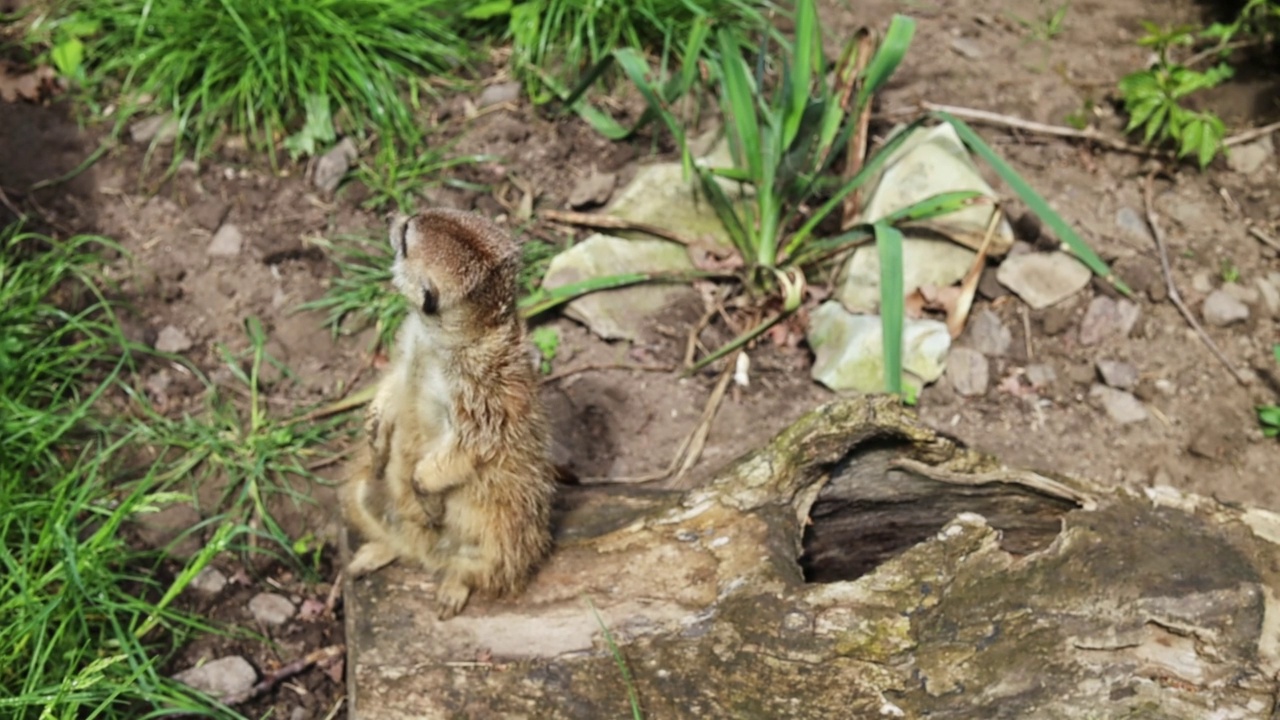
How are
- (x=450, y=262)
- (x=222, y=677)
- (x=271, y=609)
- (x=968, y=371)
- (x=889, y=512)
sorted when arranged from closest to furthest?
(x=450, y=262)
(x=889, y=512)
(x=222, y=677)
(x=271, y=609)
(x=968, y=371)

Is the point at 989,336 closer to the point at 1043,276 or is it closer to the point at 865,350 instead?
the point at 1043,276

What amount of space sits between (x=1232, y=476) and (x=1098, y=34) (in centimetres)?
203

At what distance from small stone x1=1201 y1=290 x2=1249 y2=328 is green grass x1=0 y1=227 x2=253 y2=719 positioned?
302 centimetres

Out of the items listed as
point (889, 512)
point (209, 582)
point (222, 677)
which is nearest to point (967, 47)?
point (889, 512)

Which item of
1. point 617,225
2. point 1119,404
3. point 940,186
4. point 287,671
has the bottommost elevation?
point 287,671

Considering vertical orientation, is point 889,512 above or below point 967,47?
below

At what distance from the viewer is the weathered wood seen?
2.12 m

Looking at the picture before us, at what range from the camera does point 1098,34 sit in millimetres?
4578

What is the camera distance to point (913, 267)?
3707 mm

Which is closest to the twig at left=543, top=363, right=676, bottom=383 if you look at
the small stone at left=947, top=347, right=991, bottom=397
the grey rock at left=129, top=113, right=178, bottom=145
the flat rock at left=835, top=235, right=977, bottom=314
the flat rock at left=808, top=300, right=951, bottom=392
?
the flat rock at left=808, top=300, right=951, bottom=392

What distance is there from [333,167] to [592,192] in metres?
0.87

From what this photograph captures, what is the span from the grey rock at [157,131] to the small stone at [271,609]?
1819 mm

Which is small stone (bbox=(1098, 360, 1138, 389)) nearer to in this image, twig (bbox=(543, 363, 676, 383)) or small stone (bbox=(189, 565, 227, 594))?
twig (bbox=(543, 363, 676, 383))

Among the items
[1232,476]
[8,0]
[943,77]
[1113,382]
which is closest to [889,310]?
[1113,382]
